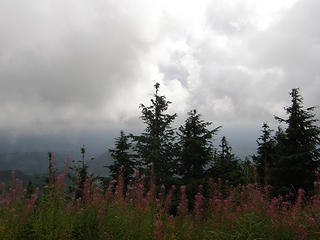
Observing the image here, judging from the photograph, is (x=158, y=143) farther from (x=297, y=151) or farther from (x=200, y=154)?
(x=297, y=151)

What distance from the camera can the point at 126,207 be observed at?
4742 mm

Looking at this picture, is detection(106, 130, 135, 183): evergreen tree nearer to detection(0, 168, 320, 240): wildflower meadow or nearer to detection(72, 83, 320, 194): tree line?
detection(72, 83, 320, 194): tree line

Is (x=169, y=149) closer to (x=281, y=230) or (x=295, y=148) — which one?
(x=295, y=148)

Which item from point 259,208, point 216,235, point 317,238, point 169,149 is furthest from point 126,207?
point 169,149

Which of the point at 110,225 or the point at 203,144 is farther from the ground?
the point at 203,144

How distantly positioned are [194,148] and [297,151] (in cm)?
848

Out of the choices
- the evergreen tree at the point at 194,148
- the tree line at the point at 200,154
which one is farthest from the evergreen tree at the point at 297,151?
the evergreen tree at the point at 194,148

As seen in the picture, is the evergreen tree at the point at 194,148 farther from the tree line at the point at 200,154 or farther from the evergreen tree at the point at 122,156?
the evergreen tree at the point at 122,156

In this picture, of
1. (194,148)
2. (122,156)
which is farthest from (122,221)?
(122,156)

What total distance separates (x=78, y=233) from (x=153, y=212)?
1.57 metres

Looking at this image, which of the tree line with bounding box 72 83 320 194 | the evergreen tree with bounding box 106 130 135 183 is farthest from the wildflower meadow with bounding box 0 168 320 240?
the evergreen tree with bounding box 106 130 135 183

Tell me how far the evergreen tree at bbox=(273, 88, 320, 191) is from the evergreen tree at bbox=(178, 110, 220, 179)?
5743 millimetres

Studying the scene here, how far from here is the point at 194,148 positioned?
17609mm

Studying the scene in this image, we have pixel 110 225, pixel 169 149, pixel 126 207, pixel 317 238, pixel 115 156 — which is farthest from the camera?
pixel 115 156
